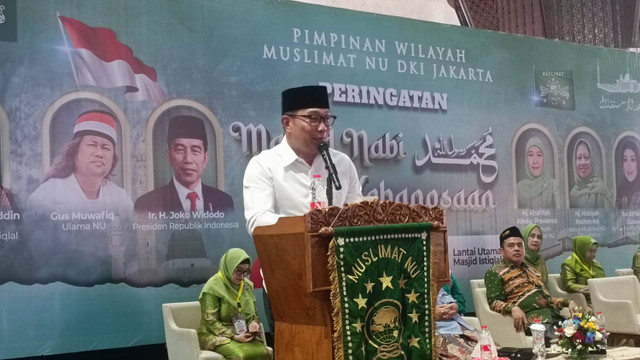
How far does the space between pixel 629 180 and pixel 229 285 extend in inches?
203

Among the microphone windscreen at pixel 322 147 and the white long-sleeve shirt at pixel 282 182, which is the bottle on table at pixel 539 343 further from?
the microphone windscreen at pixel 322 147

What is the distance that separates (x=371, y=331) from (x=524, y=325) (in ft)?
11.2

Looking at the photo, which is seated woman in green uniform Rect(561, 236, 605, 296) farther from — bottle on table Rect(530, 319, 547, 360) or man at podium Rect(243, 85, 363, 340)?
man at podium Rect(243, 85, 363, 340)

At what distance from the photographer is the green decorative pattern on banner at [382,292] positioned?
8.42 ft

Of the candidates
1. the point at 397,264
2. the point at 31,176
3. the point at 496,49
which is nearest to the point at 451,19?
the point at 496,49

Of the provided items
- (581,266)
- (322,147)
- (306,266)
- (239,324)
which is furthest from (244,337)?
(581,266)

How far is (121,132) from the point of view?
5312 mm

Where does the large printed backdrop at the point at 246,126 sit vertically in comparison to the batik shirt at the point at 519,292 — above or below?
above

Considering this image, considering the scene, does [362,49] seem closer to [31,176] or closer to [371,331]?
[31,176]

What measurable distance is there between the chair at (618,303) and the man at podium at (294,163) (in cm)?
423

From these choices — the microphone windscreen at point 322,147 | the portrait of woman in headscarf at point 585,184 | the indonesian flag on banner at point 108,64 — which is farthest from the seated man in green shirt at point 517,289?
the microphone windscreen at point 322,147

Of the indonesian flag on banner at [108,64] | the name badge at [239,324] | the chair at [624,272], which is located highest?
the indonesian flag on banner at [108,64]

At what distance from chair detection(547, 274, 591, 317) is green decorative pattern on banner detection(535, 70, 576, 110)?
173cm

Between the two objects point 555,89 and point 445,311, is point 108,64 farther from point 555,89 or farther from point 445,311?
point 555,89
